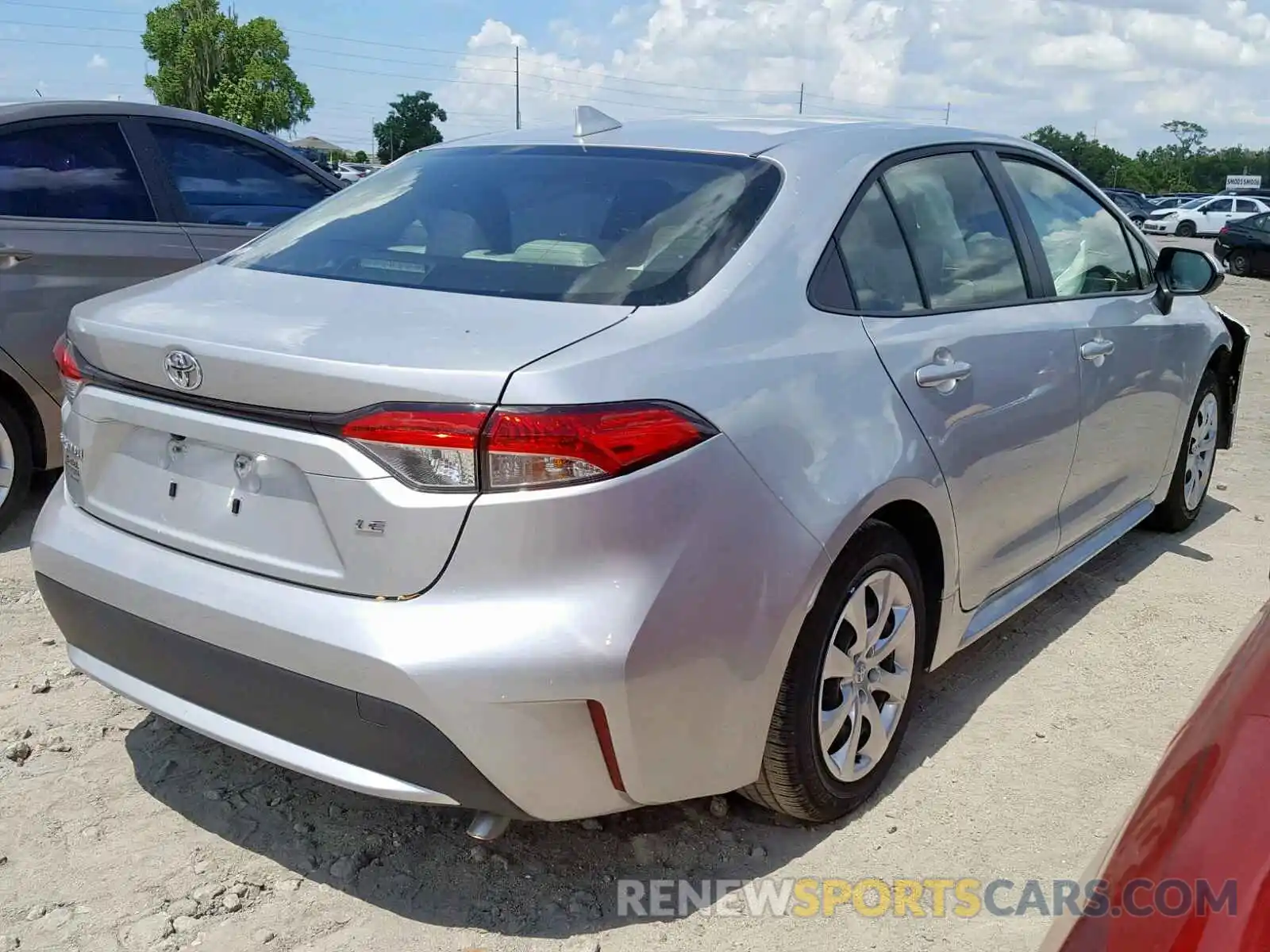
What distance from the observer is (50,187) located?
473 cm

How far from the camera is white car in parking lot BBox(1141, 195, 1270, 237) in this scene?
3672cm

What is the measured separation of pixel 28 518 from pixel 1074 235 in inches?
167

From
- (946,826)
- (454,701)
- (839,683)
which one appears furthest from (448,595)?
(946,826)

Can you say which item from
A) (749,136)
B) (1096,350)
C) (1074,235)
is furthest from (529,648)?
(1074,235)

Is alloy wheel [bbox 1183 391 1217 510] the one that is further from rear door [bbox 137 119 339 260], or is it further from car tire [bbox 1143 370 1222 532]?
rear door [bbox 137 119 339 260]

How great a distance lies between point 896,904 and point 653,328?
136cm

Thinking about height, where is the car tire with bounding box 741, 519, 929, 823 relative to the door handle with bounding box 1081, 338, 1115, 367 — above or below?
below

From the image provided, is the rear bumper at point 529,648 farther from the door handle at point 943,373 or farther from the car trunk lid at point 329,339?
the door handle at point 943,373

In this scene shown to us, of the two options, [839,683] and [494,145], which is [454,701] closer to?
[839,683]

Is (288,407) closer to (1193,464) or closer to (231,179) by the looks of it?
(231,179)

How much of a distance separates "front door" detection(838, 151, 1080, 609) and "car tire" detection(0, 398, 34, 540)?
3383 millimetres

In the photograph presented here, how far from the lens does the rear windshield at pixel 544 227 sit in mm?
2480

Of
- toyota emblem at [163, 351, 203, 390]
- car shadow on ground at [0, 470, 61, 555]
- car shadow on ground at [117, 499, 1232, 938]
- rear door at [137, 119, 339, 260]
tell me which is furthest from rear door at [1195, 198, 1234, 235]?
toyota emblem at [163, 351, 203, 390]

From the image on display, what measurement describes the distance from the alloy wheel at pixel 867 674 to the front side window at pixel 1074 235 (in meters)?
1.40
